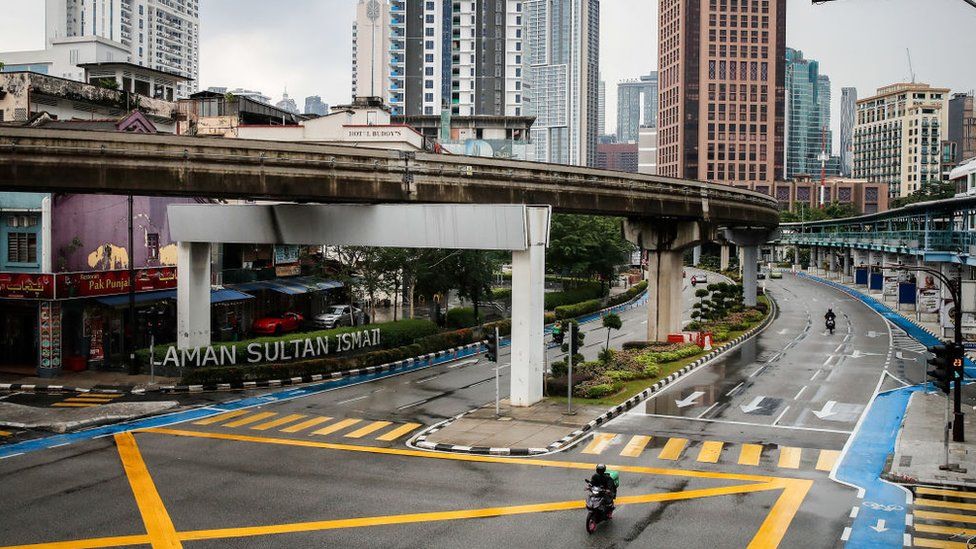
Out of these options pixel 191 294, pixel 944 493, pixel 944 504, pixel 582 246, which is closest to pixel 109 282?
pixel 191 294

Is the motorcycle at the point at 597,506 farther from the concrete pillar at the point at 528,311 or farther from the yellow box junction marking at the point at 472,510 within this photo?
the concrete pillar at the point at 528,311

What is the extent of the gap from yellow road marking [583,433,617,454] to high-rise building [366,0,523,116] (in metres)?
120

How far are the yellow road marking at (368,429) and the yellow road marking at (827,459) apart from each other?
45.6ft

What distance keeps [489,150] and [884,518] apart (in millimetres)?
91652

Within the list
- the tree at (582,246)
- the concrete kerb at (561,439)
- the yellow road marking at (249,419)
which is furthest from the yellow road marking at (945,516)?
the tree at (582,246)

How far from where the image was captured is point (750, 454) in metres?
24.3

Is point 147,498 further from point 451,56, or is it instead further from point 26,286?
point 451,56

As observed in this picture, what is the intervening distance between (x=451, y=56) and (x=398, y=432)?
125 m

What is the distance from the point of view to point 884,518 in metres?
18.7

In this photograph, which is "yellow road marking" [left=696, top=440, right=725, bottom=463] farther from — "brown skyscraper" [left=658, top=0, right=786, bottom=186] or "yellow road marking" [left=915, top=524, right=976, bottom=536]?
"brown skyscraper" [left=658, top=0, right=786, bottom=186]

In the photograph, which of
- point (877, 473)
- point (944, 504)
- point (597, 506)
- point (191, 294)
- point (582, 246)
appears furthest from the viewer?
point (582, 246)

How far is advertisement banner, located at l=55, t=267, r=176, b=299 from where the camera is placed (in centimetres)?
3972

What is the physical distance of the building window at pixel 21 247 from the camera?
4038cm

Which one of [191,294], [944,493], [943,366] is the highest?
[191,294]
